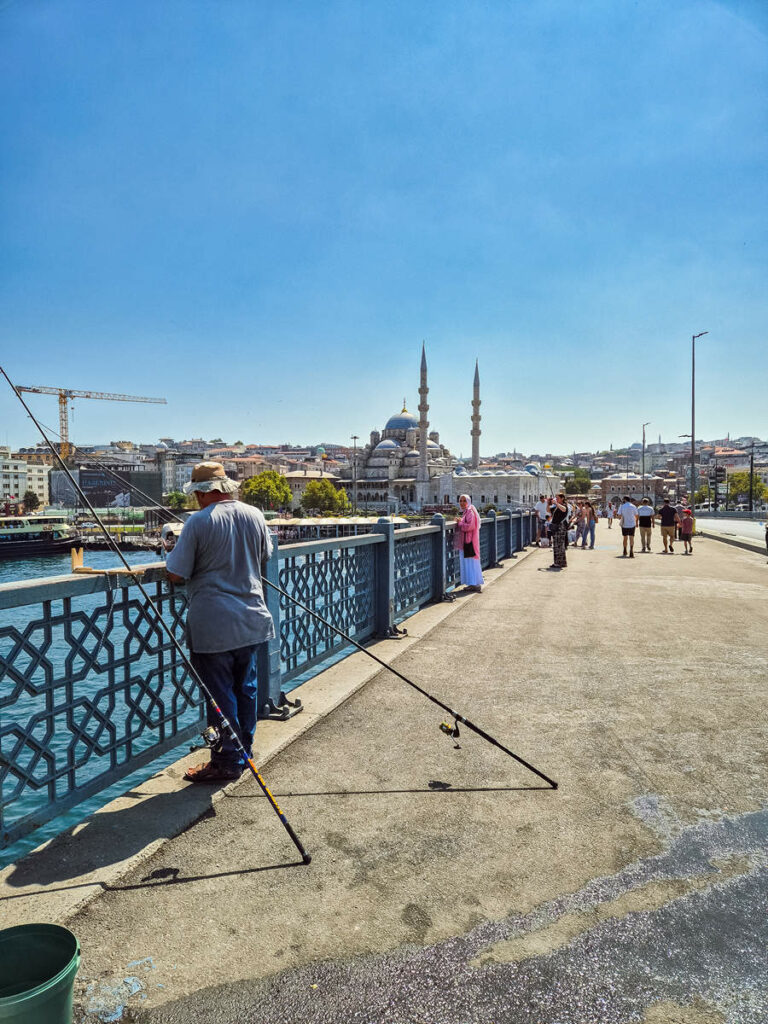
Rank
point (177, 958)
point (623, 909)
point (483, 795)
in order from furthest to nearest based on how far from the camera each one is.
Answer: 1. point (483, 795)
2. point (623, 909)
3. point (177, 958)

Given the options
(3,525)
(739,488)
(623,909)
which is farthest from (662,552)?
(739,488)

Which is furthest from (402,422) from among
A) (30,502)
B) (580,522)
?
(580,522)

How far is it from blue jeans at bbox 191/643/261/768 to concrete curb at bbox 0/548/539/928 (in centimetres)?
17

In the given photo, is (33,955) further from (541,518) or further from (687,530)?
(541,518)

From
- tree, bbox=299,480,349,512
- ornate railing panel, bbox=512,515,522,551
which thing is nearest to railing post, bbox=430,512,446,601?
ornate railing panel, bbox=512,515,522,551

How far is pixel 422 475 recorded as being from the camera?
109312 mm

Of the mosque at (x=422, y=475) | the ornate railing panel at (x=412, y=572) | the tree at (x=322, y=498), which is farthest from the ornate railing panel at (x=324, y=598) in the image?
the tree at (x=322, y=498)

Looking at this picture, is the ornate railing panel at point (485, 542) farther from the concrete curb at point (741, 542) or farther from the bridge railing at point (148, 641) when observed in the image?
the concrete curb at point (741, 542)

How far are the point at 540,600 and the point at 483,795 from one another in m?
6.78

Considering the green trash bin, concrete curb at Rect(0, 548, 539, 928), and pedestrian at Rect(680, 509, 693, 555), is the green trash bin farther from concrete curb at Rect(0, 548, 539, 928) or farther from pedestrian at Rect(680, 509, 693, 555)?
pedestrian at Rect(680, 509, 693, 555)

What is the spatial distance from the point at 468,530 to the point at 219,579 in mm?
7576

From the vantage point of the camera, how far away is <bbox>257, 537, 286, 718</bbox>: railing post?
447 cm

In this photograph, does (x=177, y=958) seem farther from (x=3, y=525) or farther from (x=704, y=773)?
(x=3, y=525)

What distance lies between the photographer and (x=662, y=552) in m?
18.7
